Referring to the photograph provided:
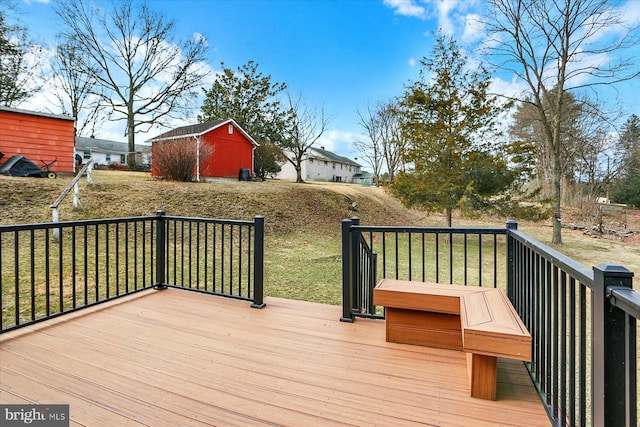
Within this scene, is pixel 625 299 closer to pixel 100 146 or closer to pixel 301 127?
pixel 301 127

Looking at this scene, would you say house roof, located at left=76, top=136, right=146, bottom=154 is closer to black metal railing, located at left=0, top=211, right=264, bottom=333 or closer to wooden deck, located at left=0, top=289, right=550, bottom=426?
black metal railing, located at left=0, top=211, right=264, bottom=333

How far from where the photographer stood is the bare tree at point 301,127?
22.4m

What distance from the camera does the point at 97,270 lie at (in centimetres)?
361

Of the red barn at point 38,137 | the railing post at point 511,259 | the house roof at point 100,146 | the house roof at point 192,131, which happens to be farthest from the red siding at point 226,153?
the railing post at point 511,259

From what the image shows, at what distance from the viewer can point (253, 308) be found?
135 inches

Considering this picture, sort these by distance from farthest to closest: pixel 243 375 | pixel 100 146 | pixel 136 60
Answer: pixel 100 146 → pixel 136 60 → pixel 243 375

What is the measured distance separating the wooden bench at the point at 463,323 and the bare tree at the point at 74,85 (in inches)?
835

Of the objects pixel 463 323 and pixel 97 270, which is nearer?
pixel 463 323

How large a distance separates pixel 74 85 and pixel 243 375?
79.1 ft

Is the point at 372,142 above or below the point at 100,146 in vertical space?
above

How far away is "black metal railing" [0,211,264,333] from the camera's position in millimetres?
2932

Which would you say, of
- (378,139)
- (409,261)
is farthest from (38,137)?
(378,139)

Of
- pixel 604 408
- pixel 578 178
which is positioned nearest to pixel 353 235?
pixel 604 408

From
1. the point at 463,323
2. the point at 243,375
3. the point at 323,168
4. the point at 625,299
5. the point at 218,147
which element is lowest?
the point at 243,375
